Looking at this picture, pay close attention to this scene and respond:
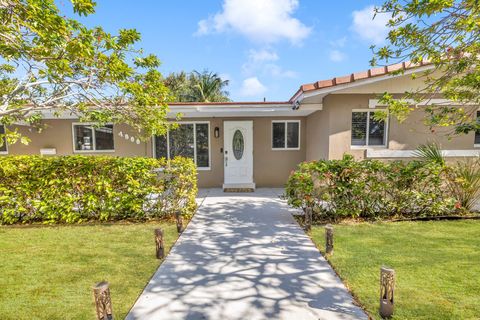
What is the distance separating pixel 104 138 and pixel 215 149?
4.15 m

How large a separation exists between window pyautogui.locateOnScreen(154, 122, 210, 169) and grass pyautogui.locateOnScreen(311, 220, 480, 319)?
5.56m

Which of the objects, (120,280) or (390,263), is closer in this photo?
(120,280)

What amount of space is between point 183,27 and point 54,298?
27.0 feet

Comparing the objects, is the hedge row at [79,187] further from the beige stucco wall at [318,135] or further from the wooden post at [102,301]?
the beige stucco wall at [318,135]

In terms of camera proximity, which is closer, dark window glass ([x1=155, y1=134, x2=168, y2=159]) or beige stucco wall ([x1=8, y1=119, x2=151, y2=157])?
beige stucco wall ([x1=8, y1=119, x2=151, y2=157])

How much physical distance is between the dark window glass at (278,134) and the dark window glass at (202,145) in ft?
8.34

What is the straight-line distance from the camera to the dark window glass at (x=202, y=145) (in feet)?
A: 31.2

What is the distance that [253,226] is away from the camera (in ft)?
17.7

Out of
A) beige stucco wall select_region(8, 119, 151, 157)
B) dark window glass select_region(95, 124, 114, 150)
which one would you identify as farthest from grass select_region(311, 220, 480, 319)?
dark window glass select_region(95, 124, 114, 150)

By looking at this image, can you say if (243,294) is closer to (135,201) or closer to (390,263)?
(390,263)

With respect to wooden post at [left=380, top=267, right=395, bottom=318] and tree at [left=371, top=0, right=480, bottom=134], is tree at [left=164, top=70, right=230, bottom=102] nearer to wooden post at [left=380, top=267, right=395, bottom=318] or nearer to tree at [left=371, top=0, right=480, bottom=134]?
tree at [left=371, top=0, right=480, bottom=134]

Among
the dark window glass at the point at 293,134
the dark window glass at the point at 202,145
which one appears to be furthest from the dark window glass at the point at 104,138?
the dark window glass at the point at 293,134

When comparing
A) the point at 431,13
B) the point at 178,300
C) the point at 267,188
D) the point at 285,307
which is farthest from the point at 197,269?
the point at 267,188

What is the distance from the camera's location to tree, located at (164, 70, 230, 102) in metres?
23.9
